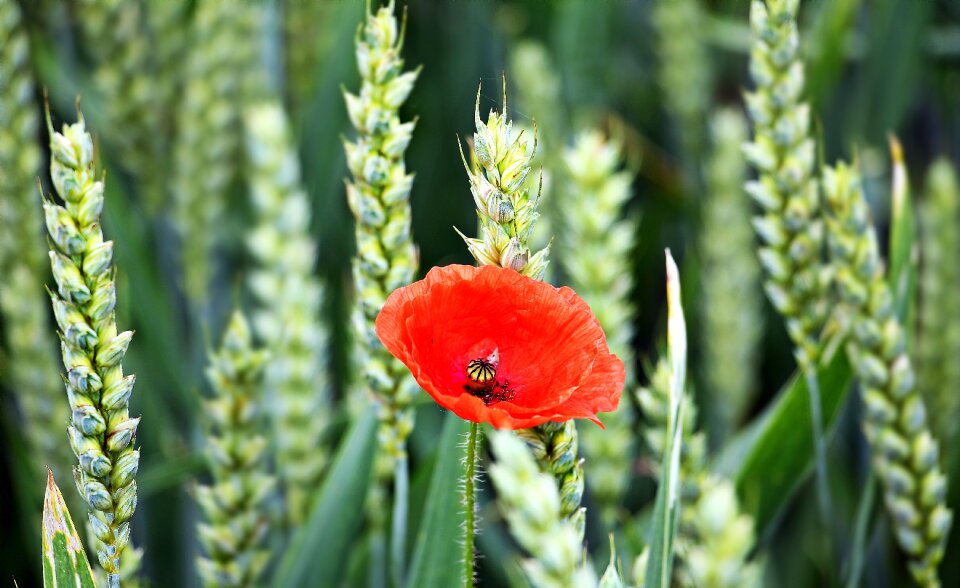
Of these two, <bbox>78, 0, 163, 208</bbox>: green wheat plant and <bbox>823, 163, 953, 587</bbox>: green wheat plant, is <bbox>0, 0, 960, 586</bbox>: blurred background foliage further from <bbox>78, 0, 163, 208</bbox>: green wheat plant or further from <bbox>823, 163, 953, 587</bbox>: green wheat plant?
<bbox>823, 163, 953, 587</bbox>: green wheat plant

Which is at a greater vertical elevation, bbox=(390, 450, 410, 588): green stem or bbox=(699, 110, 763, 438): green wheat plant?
bbox=(699, 110, 763, 438): green wheat plant

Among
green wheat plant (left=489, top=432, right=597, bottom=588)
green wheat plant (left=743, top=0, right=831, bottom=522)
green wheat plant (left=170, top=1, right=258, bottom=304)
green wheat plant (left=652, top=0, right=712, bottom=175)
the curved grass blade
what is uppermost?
green wheat plant (left=652, top=0, right=712, bottom=175)

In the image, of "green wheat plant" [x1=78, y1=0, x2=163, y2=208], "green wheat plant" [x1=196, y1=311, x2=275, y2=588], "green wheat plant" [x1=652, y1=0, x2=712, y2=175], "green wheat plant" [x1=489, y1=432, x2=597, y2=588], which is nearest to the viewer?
"green wheat plant" [x1=489, y1=432, x2=597, y2=588]

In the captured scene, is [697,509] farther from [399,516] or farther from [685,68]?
[685,68]

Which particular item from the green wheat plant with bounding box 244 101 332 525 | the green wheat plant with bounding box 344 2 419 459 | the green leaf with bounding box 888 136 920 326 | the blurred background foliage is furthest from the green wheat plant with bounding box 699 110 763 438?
the green wheat plant with bounding box 344 2 419 459

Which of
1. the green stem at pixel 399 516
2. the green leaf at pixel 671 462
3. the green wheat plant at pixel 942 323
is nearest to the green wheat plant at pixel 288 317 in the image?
the green stem at pixel 399 516

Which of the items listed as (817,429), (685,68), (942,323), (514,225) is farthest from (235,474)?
(685,68)

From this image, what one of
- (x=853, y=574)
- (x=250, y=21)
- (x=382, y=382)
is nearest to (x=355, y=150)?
(x=382, y=382)
